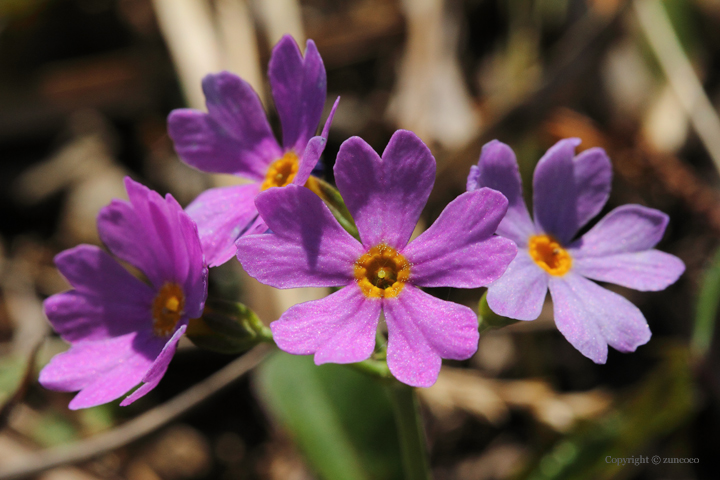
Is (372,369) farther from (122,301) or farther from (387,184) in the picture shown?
(122,301)

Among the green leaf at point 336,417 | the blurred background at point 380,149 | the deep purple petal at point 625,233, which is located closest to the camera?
the deep purple petal at point 625,233

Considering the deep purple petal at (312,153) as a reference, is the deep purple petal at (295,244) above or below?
below

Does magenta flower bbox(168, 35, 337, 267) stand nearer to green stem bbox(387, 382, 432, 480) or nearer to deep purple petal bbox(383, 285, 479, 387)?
deep purple petal bbox(383, 285, 479, 387)

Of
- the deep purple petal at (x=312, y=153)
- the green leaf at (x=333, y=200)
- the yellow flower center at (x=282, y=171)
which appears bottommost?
the green leaf at (x=333, y=200)

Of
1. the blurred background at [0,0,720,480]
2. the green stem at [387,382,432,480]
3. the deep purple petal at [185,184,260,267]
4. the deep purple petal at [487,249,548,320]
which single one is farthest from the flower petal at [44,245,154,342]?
the deep purple petal at [487,249,548,320]

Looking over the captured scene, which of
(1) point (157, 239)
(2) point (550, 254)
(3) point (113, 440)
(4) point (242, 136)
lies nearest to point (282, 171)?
(4) point (242, 136)

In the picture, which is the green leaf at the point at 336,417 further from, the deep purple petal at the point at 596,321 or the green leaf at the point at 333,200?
the deep purple petal at the point at 596,321

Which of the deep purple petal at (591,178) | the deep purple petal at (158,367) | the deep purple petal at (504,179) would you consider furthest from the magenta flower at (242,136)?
Answer: the deep purple petal at (591,178)
